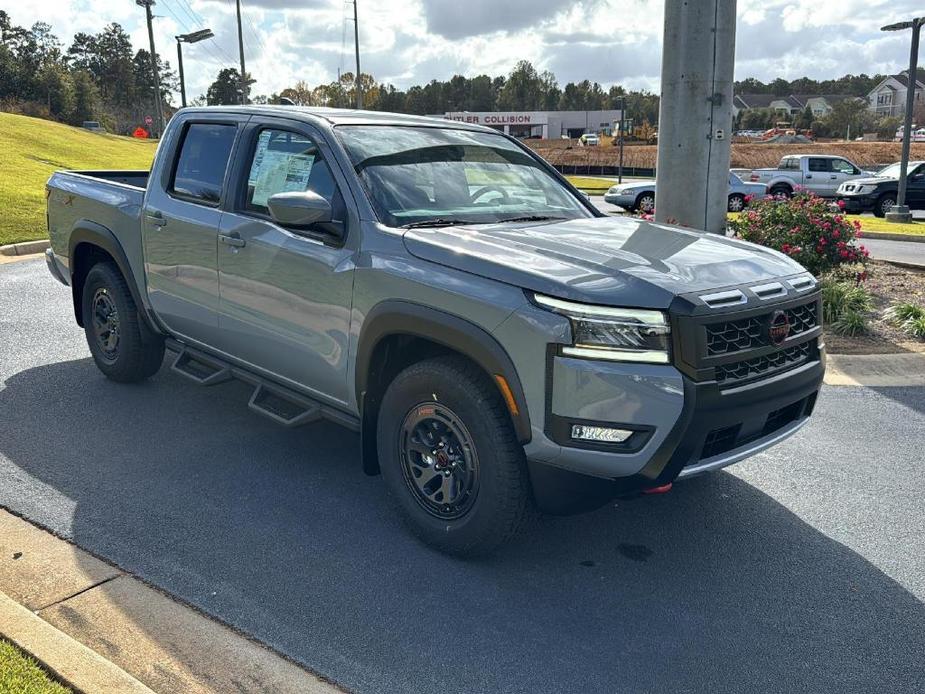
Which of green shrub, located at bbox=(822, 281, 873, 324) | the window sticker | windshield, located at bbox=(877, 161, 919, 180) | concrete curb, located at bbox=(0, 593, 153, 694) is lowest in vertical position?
concrete curb, located at bbox=(0, 593, 153, 694)

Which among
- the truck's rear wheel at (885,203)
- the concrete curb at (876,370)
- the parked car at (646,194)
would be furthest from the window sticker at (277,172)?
the truck's rear wheel at (885,203)

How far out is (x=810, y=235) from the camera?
9.12 m

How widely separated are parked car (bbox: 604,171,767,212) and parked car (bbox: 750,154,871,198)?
187cm

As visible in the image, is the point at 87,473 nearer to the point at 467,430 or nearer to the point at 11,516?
the point at 11,516

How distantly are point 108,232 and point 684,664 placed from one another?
4.64 m

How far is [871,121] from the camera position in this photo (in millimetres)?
98812

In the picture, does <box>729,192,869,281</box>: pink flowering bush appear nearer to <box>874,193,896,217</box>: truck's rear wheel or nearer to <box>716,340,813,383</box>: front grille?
<box>716,340,813,383</box>: front grille

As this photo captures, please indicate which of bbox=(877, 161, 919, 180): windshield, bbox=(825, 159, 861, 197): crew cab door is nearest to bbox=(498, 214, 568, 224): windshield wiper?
bbox=(877, 161, 919, 180): windshield

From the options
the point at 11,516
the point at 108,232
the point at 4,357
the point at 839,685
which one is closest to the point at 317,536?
the point at 11,516

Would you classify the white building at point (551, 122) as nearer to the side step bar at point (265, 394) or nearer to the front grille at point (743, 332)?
the side step bar at point (265, 394)

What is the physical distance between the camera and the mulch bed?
24.3 feet

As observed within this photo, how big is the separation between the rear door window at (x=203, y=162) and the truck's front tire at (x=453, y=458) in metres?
1.95

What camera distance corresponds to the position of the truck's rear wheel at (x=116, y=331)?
5867 millimetres

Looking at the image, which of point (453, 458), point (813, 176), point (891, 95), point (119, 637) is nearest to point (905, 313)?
point (453, 458)
